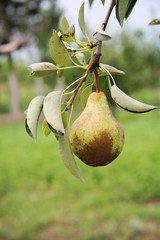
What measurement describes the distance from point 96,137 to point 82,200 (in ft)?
10.2

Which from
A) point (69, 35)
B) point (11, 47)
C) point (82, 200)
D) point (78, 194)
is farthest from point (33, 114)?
point (78, 194)

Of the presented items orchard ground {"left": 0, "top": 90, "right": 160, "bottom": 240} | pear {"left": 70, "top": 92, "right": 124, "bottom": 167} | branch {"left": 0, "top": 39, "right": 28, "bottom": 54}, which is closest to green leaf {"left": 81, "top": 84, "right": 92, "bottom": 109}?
pear {"left": 70, "top": 92, "right": 124, "bottom": 167}

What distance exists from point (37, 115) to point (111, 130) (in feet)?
0.39

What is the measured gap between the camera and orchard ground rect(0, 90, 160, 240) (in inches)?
113

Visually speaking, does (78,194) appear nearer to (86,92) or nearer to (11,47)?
(11,47)

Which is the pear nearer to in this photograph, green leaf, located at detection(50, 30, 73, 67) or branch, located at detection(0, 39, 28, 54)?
green leaf, located at detection(50, 30, 73, 67)

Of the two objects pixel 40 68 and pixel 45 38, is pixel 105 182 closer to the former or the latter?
pixel 40 68

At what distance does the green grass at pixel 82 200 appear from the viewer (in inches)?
113

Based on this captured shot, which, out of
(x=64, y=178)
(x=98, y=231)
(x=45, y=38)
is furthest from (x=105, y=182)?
(x=45, y=38)

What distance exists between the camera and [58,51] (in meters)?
0.50

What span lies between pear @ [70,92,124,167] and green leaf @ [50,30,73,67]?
86 millimetres

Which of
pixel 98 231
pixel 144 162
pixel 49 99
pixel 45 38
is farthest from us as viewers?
pixel 45 38

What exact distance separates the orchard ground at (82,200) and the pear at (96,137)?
2408 millimetres

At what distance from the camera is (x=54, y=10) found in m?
11.1
